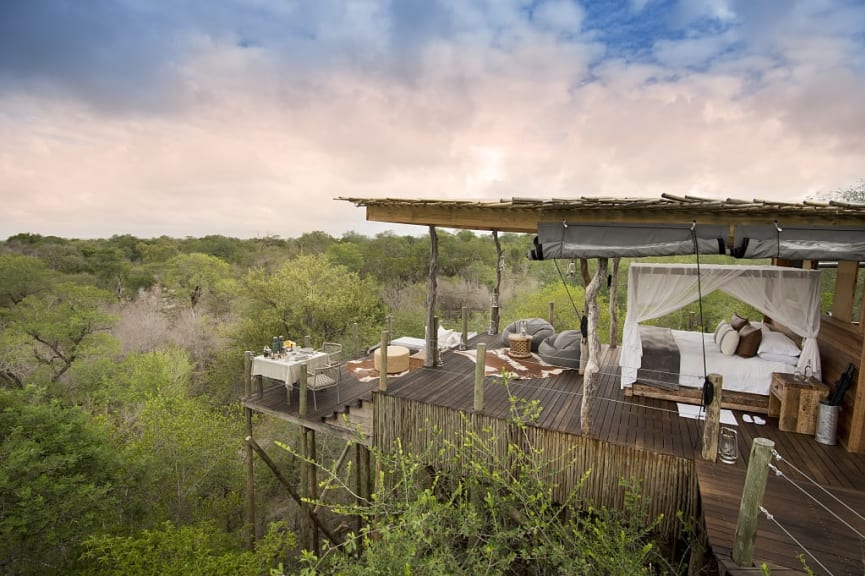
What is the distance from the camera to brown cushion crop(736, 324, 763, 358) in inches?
207

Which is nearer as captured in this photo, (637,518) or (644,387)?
(637,518)

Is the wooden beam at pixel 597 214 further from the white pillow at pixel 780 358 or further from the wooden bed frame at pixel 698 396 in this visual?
the wooden bed frame at pixel 698 396

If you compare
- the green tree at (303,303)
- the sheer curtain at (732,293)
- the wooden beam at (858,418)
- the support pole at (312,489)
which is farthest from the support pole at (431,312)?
the green tree at (303,303)

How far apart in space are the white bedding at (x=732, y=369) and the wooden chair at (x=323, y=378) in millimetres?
5378

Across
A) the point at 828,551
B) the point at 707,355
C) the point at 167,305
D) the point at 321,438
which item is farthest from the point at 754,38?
the point at 167,305

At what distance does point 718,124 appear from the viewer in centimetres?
998

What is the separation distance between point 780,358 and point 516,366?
3.66 m

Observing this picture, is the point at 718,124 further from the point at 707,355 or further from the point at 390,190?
the point at 390,190

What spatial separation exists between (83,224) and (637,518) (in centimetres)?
3167

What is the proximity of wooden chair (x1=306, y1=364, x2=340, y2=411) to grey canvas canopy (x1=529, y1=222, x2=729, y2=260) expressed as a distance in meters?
4.31

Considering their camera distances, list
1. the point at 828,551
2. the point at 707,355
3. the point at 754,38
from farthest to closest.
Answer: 1. the point at 754,38
2. the point at 707,355
3. the point at 828,551

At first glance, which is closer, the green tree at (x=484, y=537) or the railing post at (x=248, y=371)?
the green tree at (x=484, y=537)

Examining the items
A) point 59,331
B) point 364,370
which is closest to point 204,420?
point 364,370

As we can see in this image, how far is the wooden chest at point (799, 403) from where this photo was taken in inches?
173
